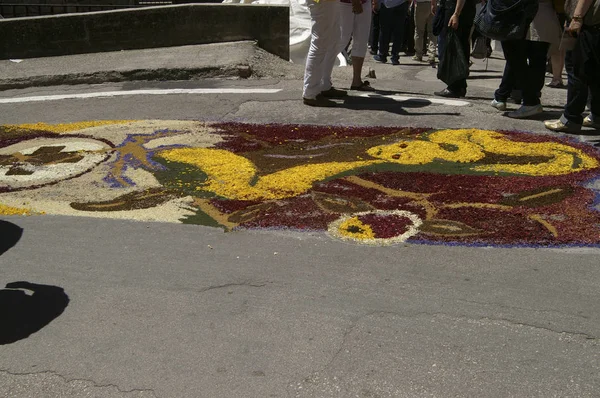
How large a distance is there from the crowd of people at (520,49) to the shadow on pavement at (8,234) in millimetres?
4153

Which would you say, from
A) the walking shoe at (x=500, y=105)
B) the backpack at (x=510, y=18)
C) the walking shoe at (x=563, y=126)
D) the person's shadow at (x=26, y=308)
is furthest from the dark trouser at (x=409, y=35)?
the person's shadow at (x=26, y=308)

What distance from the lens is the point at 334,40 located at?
8164 millimetres

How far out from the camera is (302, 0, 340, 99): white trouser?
25.9ft

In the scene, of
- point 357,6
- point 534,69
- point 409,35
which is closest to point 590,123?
point 534,69

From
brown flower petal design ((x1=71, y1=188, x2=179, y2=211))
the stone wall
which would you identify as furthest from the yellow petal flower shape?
the stone wall

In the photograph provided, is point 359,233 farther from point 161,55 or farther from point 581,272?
point 161,55

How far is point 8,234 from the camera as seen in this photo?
16.2ft

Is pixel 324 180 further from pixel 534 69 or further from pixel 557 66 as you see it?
pixel 557 66

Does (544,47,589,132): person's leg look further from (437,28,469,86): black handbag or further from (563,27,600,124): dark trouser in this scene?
(437,28,469,86): black handbag

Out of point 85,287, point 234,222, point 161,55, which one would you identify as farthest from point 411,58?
point 85,287

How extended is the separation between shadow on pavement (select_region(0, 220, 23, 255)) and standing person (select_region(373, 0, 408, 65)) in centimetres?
854

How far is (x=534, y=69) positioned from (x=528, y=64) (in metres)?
0.13

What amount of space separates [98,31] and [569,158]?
7.96 m

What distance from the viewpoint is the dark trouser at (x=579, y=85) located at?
6652 millimetres
